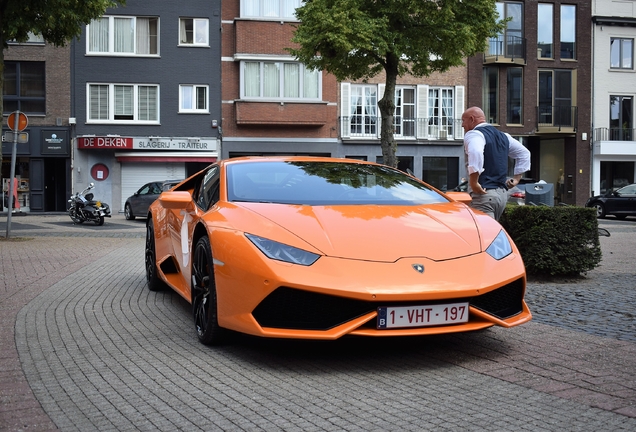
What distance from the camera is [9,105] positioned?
36.2m

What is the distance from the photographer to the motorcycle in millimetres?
24469

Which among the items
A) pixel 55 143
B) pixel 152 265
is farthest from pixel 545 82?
pixel 152 265

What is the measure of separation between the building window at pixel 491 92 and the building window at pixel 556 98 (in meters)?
2.35

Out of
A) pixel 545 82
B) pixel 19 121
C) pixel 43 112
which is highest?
pixel 545 82

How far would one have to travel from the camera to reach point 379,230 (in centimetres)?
496

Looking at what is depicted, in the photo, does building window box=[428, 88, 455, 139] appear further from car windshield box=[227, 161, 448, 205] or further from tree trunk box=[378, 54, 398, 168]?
car windshield box=[227, 161, 448, 205]

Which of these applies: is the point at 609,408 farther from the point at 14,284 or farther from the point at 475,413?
the point at 14,284

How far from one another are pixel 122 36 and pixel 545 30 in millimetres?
21211

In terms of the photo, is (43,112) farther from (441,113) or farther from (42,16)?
(42,16)

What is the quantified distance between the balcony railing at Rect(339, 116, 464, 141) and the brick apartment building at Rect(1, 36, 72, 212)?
12862 mm

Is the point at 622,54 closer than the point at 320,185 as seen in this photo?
No

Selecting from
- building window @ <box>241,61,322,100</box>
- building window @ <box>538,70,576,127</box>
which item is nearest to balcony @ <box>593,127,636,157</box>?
building window @ <box>538,70,576,127</box>

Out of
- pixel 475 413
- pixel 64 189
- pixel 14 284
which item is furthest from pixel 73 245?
pixel 64 189

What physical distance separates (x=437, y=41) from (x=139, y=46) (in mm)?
17343
